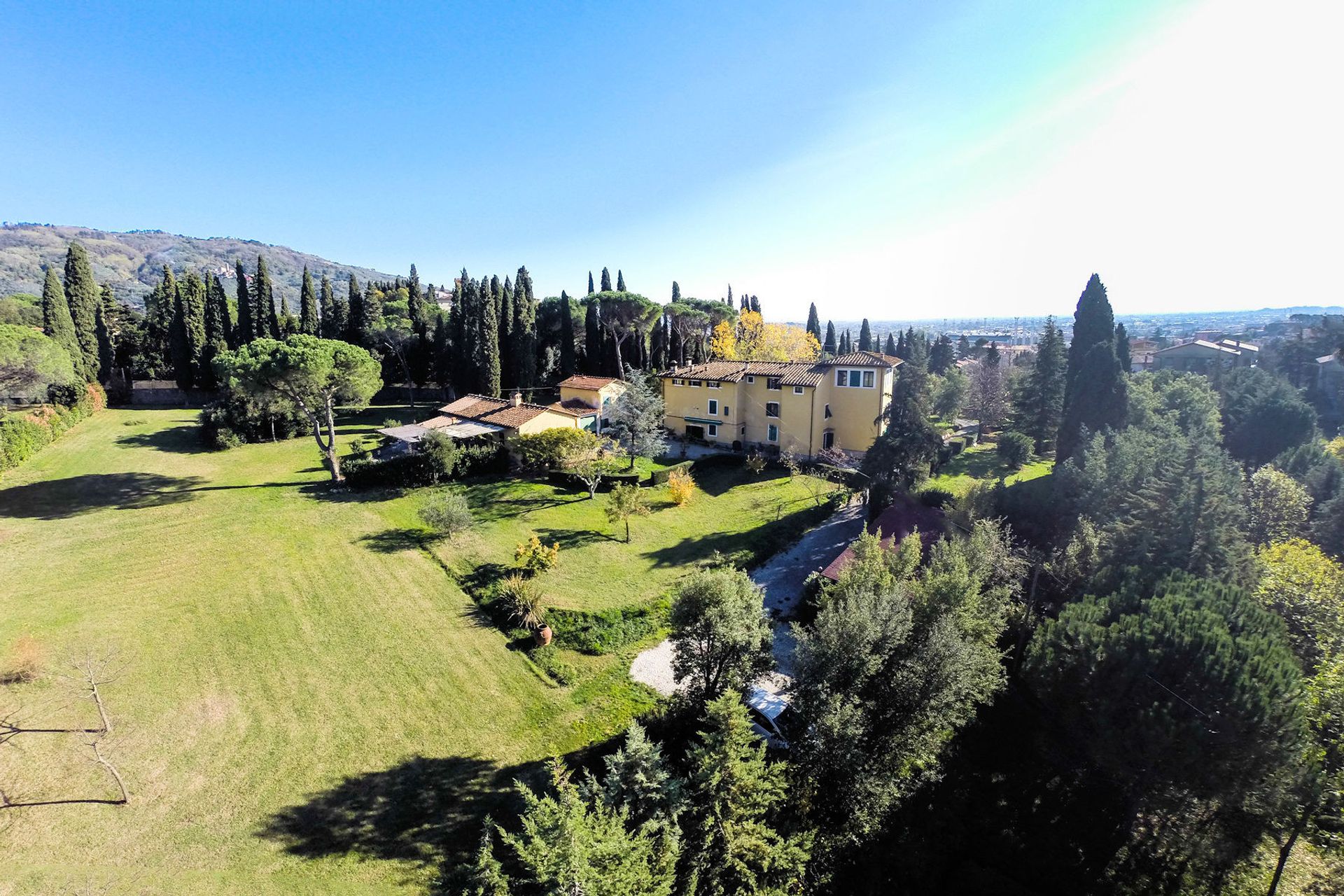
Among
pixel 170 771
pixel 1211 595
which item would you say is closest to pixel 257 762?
pixel 170 771

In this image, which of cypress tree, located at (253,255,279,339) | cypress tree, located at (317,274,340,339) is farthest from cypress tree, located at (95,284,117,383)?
cypress tree, located at (317,274,340,339)

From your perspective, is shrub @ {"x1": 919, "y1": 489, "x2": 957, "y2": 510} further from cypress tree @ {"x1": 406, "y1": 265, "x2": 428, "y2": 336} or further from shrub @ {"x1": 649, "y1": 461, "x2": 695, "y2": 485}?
cypress tree @ {"x1": 406, "y1": 265, "x2": 428, "y2": 336}

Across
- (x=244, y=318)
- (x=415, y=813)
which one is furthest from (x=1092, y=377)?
(x=244, y=318)

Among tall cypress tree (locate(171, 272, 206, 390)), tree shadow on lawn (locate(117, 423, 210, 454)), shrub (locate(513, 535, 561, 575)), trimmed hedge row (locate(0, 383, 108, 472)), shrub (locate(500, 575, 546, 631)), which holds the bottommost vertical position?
shrub (locate(500, 575, 546, 631))

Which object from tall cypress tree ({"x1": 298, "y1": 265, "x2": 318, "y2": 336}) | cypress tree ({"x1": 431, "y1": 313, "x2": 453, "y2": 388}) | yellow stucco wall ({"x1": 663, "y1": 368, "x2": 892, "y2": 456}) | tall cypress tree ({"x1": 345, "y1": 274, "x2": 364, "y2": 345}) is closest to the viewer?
yellow stucco wall ({"x1": 663, "y1": 368, "x2": 892, "y2": 456})

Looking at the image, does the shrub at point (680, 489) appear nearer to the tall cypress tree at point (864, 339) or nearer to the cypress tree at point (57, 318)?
the cypress tree at point (57, 318)

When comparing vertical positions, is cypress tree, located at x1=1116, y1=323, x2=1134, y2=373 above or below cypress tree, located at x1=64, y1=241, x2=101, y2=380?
below

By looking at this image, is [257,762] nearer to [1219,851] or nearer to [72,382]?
[1219,851]

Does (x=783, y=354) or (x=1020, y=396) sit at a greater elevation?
(x=783, y=354)
